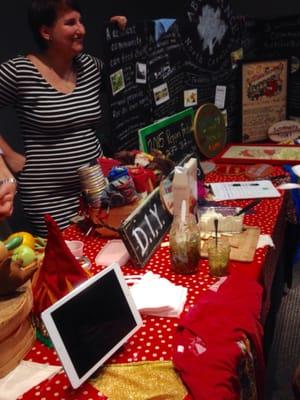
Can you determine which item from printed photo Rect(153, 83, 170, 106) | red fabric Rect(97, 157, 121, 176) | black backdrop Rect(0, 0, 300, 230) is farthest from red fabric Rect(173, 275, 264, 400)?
black backdrop Rect(0, 0, 300, 230)

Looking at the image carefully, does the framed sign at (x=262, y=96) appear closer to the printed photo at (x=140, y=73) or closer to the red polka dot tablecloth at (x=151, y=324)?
the printed photo at (x=140, y=73)

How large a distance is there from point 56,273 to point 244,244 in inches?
30.0

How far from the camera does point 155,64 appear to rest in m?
2.63

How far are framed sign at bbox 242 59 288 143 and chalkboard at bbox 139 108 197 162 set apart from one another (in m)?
0.86

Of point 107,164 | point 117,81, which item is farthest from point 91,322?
point 117,81

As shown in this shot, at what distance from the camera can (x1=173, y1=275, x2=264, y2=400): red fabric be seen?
3.42 ft

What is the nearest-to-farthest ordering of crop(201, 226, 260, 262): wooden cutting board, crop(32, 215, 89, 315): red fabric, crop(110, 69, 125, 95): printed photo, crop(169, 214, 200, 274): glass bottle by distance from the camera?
1. crop(32, 215, 89, 315): red fabric
2. crop(169, 214, 200, 274): glass bottle
3. crop(201, 226, 260, 262): wooden cutting board
4. crop(110, 69, 125, 95): printed photo

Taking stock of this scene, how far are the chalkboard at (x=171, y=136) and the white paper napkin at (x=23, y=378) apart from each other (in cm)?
142

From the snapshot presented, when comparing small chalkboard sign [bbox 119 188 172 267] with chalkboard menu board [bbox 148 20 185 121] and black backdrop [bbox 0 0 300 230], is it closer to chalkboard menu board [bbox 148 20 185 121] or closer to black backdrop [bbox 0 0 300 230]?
chalkboard menu board [bbox 148 20 185 121]

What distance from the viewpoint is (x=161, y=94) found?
2.72m

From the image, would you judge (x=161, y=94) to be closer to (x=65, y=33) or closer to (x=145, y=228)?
(x=65, y=33)

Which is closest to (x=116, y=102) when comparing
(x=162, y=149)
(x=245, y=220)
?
(x=162, y=149)

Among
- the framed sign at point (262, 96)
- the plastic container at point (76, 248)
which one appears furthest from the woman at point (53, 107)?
the framed sign at point (262, 96)

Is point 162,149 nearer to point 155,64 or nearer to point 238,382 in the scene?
point 155,64
